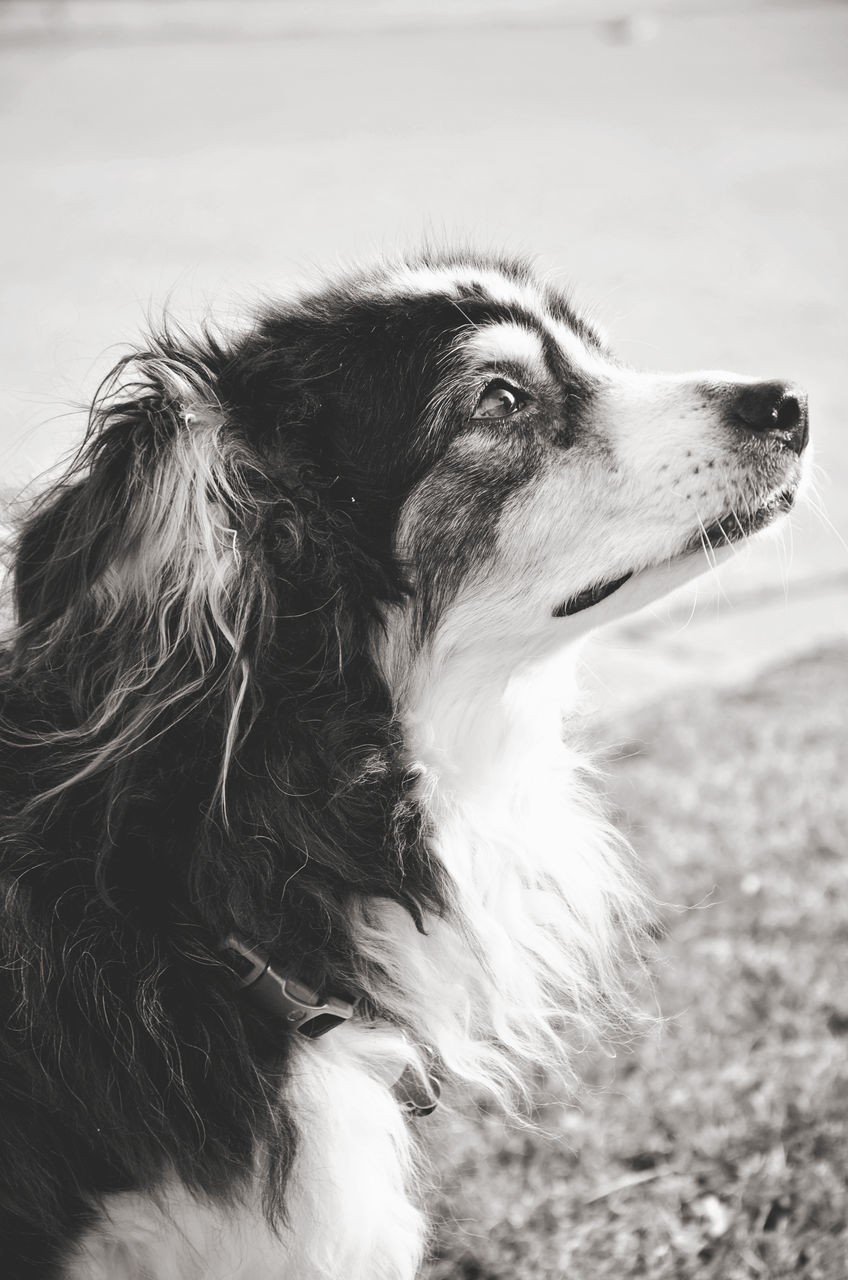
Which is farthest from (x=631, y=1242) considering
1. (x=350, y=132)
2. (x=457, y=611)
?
(x=350, y=132)

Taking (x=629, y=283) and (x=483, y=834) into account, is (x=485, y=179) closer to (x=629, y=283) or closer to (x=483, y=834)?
(x=629, y=283)

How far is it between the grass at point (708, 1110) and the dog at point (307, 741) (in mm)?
435

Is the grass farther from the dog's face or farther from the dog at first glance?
the dog's face

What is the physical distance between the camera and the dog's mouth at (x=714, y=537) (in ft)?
8.09

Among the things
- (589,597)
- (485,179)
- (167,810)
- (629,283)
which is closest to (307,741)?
(167,810)

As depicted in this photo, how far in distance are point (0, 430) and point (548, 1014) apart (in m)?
3.66

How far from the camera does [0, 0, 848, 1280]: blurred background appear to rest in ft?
10.00

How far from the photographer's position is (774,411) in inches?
99.4

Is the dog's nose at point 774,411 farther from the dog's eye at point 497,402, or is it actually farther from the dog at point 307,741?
the dog's eye at point 497,402

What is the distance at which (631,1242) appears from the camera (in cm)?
287

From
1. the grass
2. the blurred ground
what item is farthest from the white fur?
the blurred ground

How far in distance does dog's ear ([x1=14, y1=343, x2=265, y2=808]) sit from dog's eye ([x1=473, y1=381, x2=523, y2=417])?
553 millimetres

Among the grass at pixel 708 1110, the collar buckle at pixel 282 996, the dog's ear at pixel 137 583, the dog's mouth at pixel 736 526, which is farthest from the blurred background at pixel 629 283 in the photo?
the collar buckle at pixel 282 996

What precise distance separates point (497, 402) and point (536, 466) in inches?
6.0
